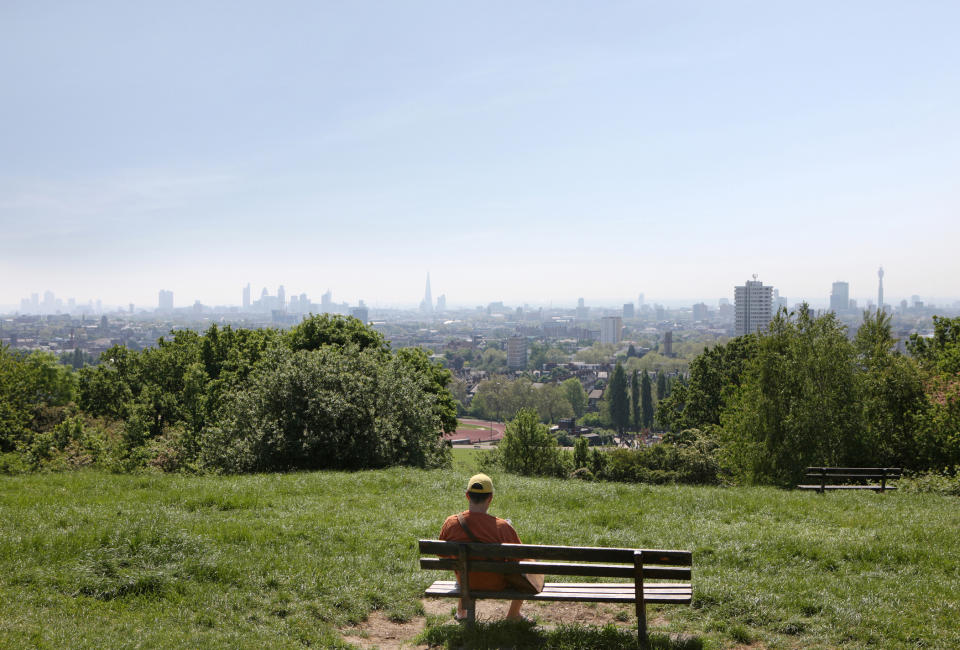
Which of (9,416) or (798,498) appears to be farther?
(9,416)

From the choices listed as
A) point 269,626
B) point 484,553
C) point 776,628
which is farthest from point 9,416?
point 776,628

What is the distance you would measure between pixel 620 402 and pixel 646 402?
19.4ft

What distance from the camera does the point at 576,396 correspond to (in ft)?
499

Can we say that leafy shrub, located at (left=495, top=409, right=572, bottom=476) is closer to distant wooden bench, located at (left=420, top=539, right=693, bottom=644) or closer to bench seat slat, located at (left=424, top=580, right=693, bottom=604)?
bench seat slat, located at (left=424, top=580, right=693, bottom=604)

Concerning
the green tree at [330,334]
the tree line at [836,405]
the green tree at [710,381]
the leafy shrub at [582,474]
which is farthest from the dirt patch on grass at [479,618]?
the green tree at [710,381]

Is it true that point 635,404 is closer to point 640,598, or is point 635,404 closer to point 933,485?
point 933,485

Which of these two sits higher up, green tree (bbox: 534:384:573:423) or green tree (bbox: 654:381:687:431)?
green tree (bbox: 654:381:687:431)

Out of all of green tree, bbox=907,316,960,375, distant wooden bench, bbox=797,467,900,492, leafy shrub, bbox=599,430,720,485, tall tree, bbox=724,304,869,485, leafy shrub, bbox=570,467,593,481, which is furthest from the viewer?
leafy shrub, bbox=599,430,720,485

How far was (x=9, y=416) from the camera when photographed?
24875 millimetres

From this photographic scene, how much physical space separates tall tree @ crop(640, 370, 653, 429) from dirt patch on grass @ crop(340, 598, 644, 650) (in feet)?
399

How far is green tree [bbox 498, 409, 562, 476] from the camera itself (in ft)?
102

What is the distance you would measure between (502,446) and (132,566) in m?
27.0

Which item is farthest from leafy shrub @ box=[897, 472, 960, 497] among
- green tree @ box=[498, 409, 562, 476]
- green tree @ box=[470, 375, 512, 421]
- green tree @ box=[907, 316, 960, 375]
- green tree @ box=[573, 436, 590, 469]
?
green tree @ box=[470, 375, 512, 421]

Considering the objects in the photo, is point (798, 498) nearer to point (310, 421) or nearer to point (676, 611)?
point (676, 611)
